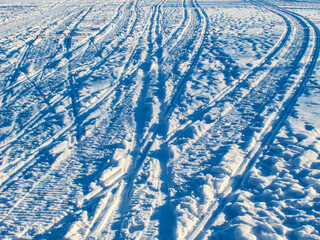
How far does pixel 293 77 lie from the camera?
5.33m

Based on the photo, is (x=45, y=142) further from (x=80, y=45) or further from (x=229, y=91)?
(x=80, y=45)

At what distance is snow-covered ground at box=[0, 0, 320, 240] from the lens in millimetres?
2602

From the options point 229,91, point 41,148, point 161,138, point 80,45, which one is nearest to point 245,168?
point 161,138

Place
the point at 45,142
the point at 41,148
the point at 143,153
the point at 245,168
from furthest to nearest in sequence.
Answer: the point at 45,142 < the point at 41,148 < the point at 143,153 < the point at 245,168

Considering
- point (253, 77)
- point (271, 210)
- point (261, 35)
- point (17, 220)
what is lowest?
point (17, 220)

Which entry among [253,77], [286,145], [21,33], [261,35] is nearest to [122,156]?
[286,145]

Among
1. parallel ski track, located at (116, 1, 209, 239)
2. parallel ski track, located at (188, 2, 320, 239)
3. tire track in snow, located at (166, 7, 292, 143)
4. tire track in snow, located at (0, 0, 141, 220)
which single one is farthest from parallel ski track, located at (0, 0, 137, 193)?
parallel ski track, located at (188, 2, 320, 239)

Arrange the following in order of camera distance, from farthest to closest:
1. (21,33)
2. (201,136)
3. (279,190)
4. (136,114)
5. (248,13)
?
(248,13)
(21,33)
(136,114)
(201,136)
(279,190)

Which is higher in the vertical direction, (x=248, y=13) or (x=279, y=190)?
(x=248, y=13)

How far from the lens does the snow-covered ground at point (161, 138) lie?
8.54 feet

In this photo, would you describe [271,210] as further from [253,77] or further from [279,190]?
[253,77]

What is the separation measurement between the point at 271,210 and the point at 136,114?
240cm

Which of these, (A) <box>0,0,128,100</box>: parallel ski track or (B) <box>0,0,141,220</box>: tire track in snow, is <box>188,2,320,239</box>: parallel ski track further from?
(A) <box>0,0,128,100</box>: parallel ski track

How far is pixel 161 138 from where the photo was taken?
3770mm
